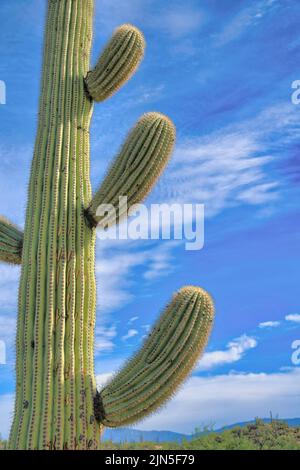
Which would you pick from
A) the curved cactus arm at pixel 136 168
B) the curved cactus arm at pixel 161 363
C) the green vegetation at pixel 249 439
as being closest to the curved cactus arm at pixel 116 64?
the curved cactus arm at pixel 136 168

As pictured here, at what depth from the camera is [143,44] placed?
6.61m

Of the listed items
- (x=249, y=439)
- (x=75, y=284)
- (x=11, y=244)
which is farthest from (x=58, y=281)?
(x=249, y=439)

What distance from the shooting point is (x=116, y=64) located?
21.3 ft

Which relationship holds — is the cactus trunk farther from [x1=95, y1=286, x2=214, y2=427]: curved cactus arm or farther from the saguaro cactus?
[x1=95, y1=286, x2=214, y2=427]: curved cactus arm

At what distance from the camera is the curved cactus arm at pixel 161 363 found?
16.5 feet

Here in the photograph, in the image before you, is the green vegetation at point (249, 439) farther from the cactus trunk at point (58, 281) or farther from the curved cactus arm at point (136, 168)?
the curved cactus arm at point (136, 168)

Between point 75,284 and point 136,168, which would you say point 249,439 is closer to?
point 75,284

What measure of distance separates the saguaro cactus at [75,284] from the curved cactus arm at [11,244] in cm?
1

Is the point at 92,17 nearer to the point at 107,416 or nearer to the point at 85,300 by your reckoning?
the point at 85,300

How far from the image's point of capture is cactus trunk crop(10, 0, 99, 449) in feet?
16.4

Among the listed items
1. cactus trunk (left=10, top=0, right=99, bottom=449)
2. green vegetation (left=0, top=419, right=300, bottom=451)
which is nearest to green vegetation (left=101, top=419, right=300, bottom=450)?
green vegetation (left=0, top=419, right=300, bottom=451)
